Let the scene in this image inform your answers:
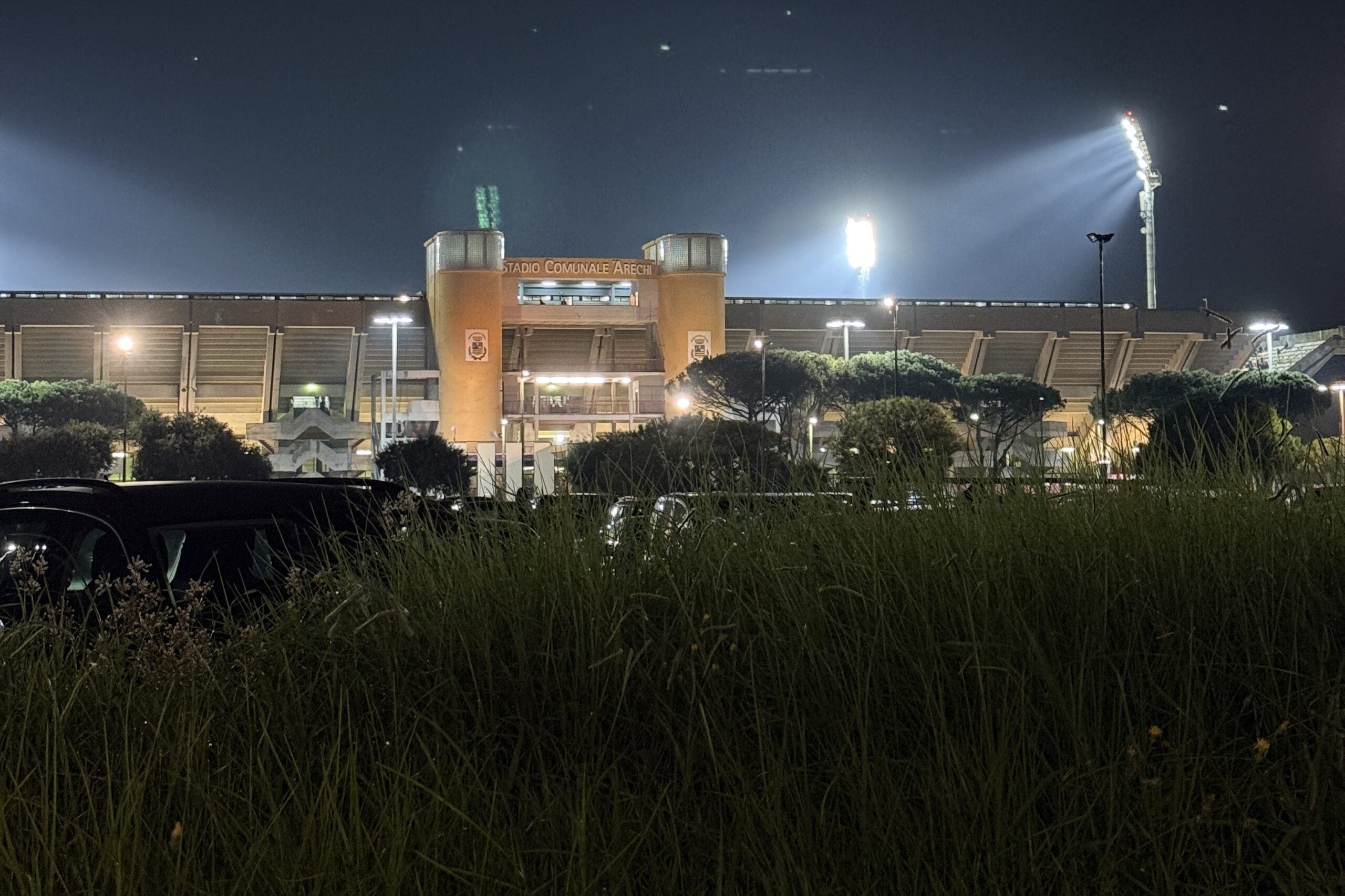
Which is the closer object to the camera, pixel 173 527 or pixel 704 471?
pixel 704 471

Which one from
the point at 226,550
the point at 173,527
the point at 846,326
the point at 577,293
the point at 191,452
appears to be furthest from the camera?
the point at 577,293

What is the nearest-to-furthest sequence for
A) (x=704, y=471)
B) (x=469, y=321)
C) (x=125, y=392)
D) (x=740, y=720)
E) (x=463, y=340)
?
(x=740, y=720) → (x=704, y=471) → (x=125, y=392) → (x=463, y=340) → (x=469, y=321)

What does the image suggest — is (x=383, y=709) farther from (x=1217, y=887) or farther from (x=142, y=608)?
(x=1217, y=887)

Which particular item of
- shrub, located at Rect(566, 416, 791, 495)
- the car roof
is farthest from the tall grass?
the car roof

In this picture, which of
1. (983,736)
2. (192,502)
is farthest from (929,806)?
(192,502)

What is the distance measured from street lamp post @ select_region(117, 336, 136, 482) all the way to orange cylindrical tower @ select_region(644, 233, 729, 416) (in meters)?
29.1

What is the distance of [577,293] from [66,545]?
78.2 metres

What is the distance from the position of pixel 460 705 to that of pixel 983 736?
4.62 feet

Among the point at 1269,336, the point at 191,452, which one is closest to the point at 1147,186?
the point at 1269,336

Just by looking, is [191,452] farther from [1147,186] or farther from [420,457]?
[1147,186]

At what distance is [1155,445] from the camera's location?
546 centimetres

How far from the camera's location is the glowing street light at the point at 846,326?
69.3m

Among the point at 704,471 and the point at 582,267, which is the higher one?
the point at 582,267

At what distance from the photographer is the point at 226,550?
5945 millimetres
